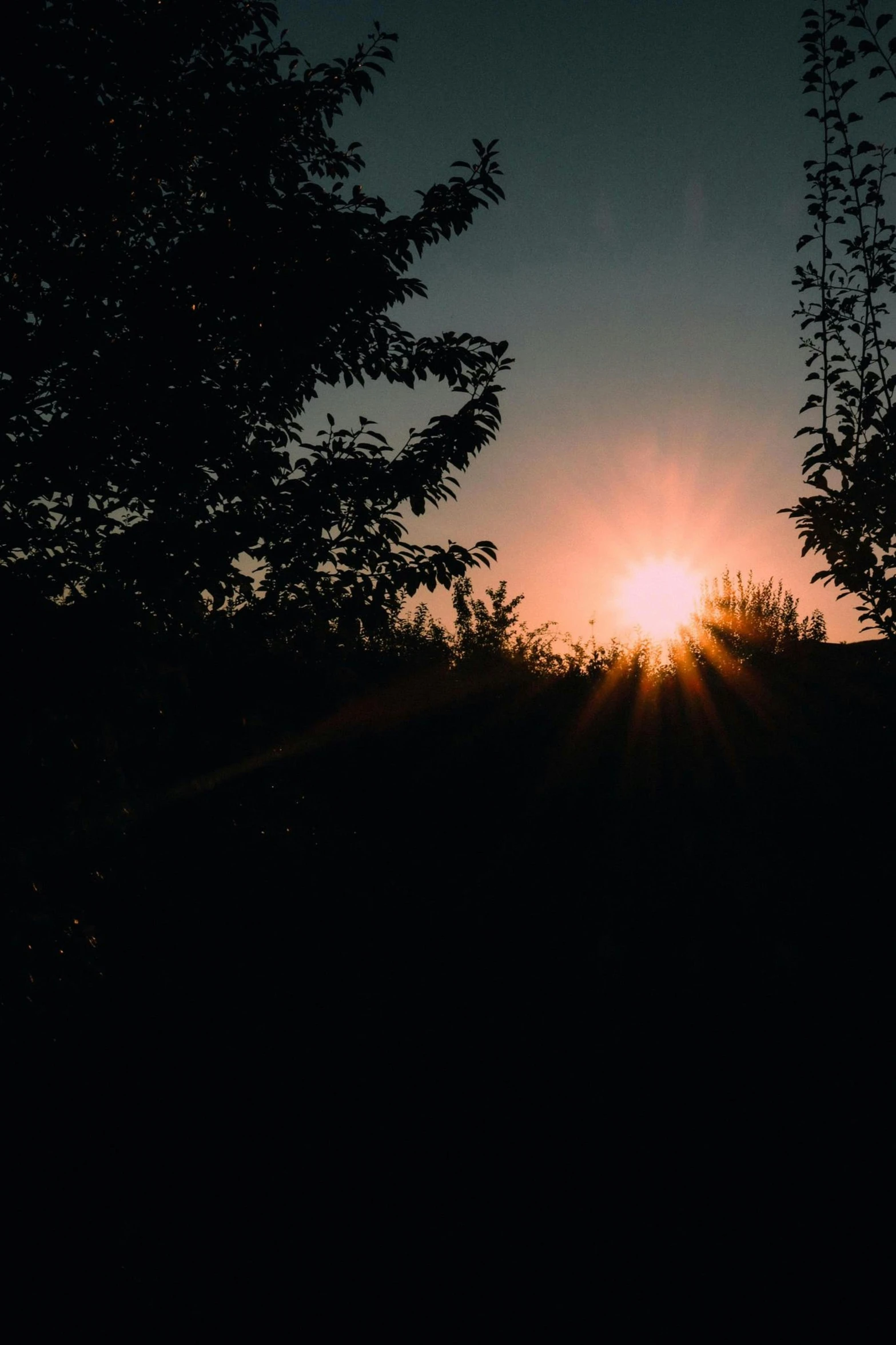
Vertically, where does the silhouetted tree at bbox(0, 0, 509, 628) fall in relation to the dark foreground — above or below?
above

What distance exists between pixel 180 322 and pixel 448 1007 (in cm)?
505

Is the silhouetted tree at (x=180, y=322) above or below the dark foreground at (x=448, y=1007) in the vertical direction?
above

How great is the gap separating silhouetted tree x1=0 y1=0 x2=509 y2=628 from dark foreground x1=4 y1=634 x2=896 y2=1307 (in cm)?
80

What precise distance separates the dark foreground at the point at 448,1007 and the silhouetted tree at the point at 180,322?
2.63 ft

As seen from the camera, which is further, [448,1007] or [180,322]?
[448,1007]

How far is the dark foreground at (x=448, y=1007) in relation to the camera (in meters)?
3.23

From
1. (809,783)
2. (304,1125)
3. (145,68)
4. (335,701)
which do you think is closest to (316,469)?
(335,701)

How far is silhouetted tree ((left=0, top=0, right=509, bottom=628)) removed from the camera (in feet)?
12.0

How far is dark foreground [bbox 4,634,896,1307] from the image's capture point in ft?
10.6

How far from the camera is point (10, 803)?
10.4ft

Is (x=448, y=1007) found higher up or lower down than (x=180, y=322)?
lower down

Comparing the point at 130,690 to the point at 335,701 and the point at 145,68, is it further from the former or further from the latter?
the point at 145,68

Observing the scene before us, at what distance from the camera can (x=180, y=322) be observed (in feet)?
12.9

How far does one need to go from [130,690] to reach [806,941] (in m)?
5.63
